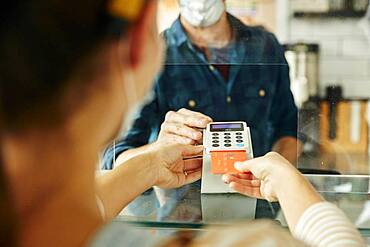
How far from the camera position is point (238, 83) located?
1.21m

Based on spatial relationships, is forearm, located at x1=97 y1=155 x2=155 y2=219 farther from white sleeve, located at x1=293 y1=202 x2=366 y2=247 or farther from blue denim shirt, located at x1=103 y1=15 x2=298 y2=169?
blue denim shirt, located at x1=103 y1=15 x2=298 y2=169

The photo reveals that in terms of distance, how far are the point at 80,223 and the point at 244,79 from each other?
3.05ft

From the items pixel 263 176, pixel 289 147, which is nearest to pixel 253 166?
pixel 263 176

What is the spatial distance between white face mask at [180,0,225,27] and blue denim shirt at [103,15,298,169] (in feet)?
0.08

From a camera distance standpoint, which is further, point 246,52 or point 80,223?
point 246,52

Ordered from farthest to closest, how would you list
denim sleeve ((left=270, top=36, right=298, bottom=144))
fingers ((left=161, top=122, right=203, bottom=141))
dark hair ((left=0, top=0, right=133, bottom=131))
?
1. denim sleeve ((left=270, top=36, right=298, bottom=144))
2. fingers ((left=161, top=122, right=203, bottom=141))
3. dark hair ((left=0, top=0, right=133, bottom=131))

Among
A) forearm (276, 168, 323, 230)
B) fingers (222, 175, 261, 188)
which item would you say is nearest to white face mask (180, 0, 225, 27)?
fingers (222, 175, 261, 188)

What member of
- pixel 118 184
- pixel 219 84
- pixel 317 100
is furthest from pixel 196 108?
pixel 118 184

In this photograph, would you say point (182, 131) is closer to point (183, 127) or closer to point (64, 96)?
point (183, 127)

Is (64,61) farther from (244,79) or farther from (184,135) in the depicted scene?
(244,79)

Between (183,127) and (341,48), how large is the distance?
1.84 ft

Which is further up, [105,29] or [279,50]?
[105,29]

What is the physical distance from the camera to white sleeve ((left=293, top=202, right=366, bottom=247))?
41cm

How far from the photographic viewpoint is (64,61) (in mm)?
251
